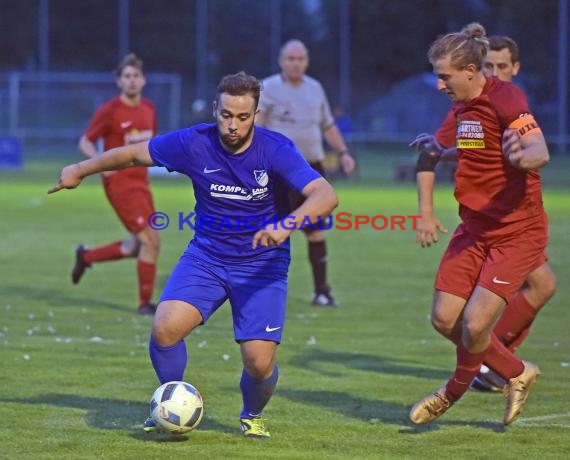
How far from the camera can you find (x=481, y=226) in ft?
21.9

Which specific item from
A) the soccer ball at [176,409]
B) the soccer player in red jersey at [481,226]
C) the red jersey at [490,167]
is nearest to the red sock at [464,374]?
the soccer player in red jersey at [481,226]

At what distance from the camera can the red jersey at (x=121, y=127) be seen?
1134 centimetres

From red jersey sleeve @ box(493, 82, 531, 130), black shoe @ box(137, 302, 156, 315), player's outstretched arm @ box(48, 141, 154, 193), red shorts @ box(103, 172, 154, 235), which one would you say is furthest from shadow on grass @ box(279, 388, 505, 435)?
red shorts @ box(103, 172, 154, 235)

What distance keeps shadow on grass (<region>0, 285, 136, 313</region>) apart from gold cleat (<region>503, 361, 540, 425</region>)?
17.1 feet

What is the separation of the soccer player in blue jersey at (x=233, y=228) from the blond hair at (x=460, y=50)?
868mm

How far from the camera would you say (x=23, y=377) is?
8062 mm

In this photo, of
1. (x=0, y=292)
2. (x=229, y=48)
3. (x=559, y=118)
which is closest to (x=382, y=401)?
(x=0, y=292)

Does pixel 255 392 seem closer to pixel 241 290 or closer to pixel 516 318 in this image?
pixel 241 290

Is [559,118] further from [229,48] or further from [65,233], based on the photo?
[65,233]

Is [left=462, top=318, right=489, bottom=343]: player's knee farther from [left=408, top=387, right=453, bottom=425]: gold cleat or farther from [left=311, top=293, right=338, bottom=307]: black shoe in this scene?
[left=311, top=293, right=338, bottom=307]: black shoe

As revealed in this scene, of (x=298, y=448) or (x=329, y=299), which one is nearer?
(x=298, y=448)

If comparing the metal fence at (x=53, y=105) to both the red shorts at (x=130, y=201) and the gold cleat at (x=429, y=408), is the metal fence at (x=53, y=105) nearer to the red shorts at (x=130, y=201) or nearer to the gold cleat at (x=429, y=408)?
the red shorts at (x=130, y=201)

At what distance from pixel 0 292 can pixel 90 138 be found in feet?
6.47

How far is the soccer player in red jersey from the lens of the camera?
21.0ft
